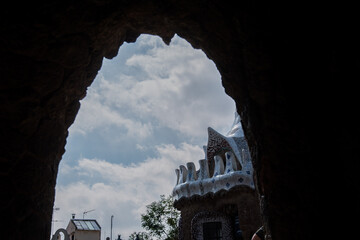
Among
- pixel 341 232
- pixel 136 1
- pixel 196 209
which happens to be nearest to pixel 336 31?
pixel 341 232

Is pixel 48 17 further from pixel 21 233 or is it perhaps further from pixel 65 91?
pixel 21 233

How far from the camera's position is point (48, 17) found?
2.77 metres

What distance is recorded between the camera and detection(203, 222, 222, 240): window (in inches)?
386

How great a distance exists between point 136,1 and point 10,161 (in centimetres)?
172

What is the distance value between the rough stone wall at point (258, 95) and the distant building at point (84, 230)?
1418 centimetres

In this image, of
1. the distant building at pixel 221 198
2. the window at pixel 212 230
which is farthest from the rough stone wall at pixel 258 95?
the window at pixel 212 230

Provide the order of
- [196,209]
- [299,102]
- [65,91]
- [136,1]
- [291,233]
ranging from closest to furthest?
1. [291,233]
2. [299,102]
3. [65,91]
4. [136,1]
5. [196,209]

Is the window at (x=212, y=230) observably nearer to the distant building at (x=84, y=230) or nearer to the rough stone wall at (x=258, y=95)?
the rough stone wall at (x=258, y=95)

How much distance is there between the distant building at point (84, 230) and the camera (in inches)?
637

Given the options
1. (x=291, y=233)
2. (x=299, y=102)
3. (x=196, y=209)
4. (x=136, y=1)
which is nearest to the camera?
(x=291, y=233)

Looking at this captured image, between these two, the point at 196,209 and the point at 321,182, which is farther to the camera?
the point at 196,209

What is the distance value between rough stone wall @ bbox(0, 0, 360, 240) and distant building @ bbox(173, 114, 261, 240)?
21.7ft

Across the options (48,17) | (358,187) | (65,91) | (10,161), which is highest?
(48,17)

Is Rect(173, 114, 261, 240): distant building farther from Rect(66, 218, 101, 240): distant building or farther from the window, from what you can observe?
Rect(66, 218, 101, 240): distant building
